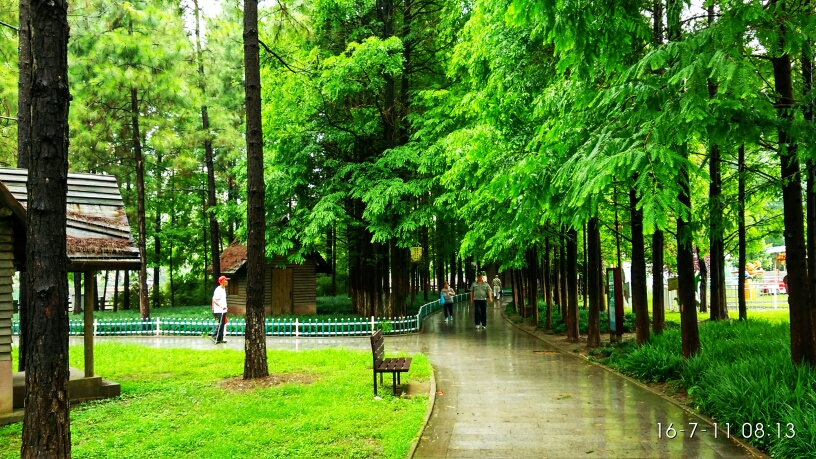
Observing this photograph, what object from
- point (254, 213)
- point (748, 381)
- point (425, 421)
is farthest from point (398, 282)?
point (748, 381)

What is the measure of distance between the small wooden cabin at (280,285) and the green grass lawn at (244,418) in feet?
49.0

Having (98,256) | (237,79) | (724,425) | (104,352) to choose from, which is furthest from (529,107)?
(237,79)

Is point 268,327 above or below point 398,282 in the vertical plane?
below

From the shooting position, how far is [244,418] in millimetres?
7348

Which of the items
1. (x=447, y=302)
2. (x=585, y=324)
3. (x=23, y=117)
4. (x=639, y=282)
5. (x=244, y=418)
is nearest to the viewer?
(x=244, y=418)

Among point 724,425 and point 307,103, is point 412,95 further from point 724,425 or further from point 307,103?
point 724,425

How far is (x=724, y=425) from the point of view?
647cm

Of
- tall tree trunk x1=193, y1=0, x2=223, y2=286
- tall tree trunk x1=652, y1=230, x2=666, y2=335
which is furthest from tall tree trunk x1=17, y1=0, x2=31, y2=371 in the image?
tall tree trunk x1=652, y1=230, x2=666, y2=335

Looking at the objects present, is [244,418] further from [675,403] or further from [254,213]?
[675,403]

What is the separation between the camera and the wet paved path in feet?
19.3

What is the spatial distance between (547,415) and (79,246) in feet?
26.2

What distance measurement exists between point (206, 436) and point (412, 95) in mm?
16353

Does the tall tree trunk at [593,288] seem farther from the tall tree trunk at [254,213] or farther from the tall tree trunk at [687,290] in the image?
the tall tree trunk at [254,213]

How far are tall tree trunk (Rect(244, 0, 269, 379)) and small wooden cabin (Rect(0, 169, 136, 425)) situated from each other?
6.59ft
